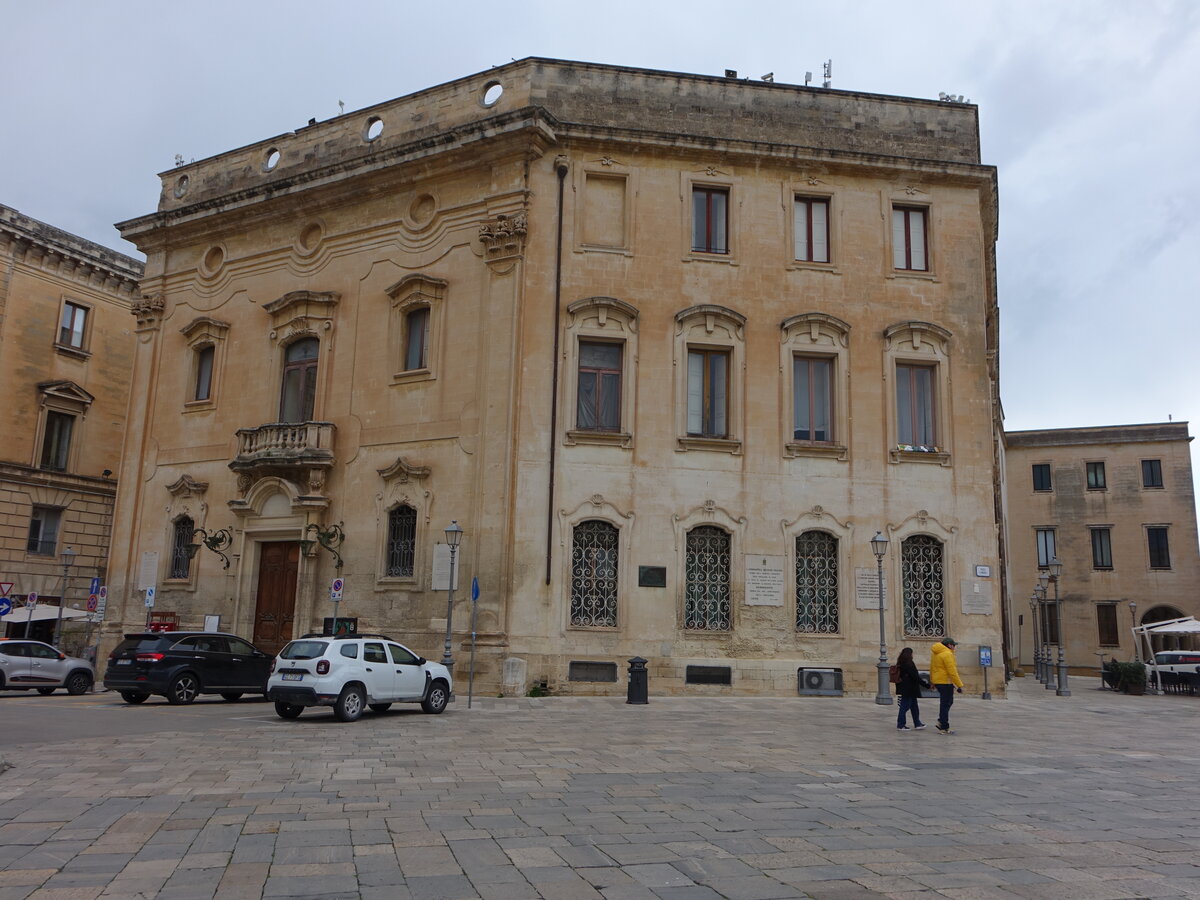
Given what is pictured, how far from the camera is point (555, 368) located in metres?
24.6

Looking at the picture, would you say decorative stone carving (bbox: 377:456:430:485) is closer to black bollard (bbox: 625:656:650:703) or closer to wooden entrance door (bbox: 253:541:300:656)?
Answer: wooden entrance door (bbox: 253:541:300:656)

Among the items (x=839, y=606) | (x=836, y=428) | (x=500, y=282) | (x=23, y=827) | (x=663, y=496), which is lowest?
(x=23, y=827)

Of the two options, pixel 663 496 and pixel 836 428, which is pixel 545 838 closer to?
pixel 663 496

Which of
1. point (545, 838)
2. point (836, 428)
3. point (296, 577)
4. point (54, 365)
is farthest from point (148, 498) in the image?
point (545, 838)

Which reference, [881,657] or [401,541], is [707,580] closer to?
[881,657]

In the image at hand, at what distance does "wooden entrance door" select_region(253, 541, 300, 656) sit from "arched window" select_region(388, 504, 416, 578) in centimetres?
315

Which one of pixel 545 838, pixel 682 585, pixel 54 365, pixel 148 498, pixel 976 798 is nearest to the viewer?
pixel 545 838

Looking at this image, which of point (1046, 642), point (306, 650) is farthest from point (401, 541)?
point (1046, 642)

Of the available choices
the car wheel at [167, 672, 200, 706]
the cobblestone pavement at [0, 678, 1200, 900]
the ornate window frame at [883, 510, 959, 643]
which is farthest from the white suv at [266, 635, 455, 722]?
the ornate window frame at [883, 510, 959, 643]

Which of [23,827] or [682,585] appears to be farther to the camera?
[682,585]

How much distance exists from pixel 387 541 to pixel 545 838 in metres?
18.6

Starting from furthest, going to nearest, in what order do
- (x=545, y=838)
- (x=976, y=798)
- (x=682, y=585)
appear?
(x=682, y=585)
(x=976, y=798)
(x=545, y=838)

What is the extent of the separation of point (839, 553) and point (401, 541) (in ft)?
36.7

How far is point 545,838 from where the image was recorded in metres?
8.02
